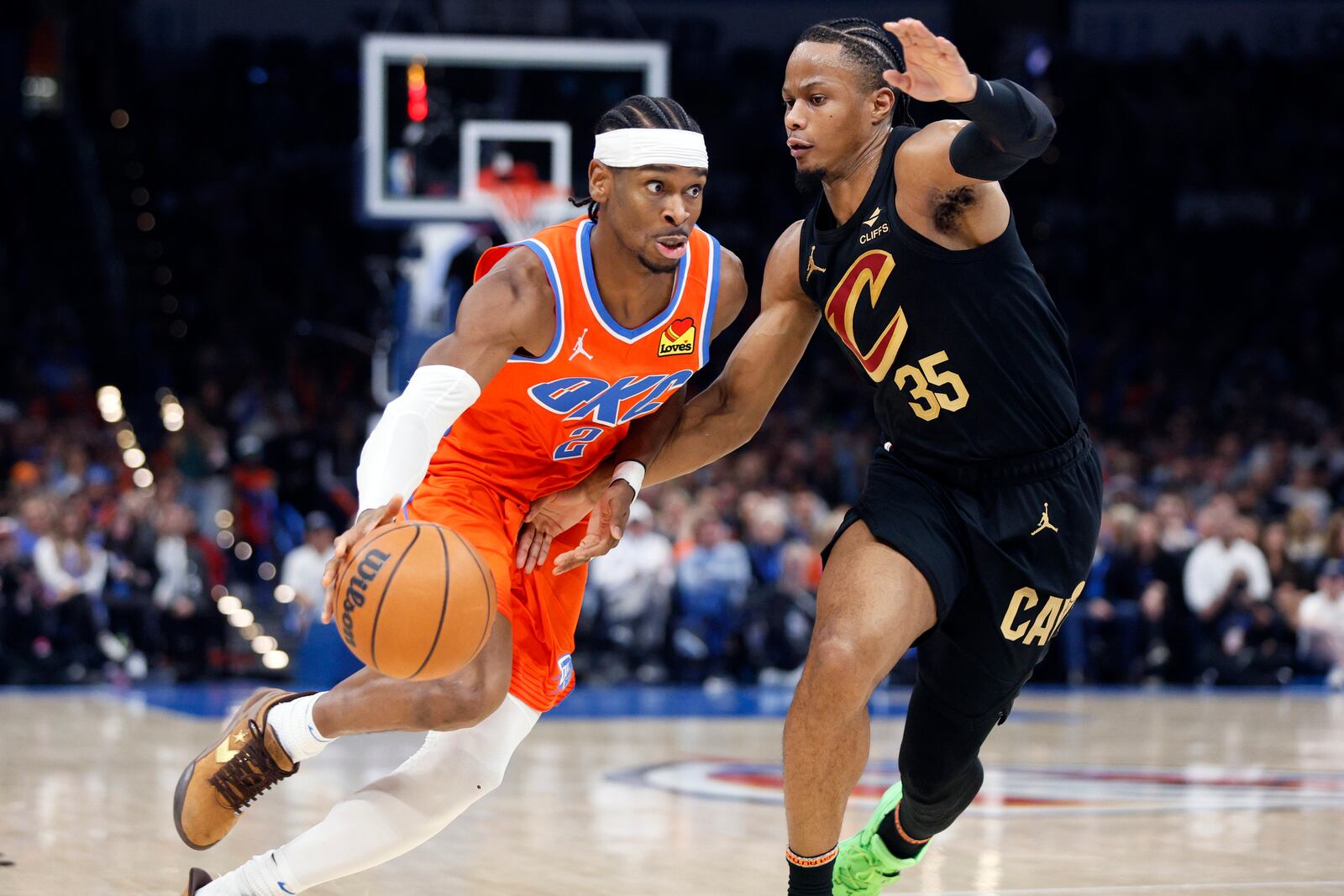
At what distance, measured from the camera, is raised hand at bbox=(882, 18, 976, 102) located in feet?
12.5

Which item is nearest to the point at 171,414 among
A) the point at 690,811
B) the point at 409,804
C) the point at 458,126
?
the point at 458,126

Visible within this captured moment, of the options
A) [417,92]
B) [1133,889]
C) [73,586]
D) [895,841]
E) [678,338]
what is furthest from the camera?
[417,92]

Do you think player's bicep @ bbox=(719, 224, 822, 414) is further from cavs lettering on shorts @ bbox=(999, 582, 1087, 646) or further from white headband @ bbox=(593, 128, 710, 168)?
cavs lettering on shorts @ bbox=(999, 582, 1087, 646)

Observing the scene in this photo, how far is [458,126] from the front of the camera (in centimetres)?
1259

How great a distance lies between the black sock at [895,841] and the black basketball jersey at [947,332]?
0.99m

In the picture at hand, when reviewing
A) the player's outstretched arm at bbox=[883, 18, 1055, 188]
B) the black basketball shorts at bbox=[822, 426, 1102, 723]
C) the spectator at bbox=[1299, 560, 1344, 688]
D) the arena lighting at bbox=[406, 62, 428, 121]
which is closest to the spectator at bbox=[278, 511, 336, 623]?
the arena lighting at bbox=[406, 62, 428, 121]

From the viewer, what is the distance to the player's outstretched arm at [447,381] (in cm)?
387

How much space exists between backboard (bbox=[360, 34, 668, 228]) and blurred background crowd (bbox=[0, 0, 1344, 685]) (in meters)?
0.64

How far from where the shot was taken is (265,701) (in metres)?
4.30

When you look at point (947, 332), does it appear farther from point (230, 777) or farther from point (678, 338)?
point (230, 777)

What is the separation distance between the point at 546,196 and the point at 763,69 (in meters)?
10.7

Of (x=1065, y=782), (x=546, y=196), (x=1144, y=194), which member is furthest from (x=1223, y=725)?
(x=1144, y=194)

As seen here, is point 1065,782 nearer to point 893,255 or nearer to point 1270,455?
point 893,255

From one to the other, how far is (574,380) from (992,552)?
1148 millimetres
